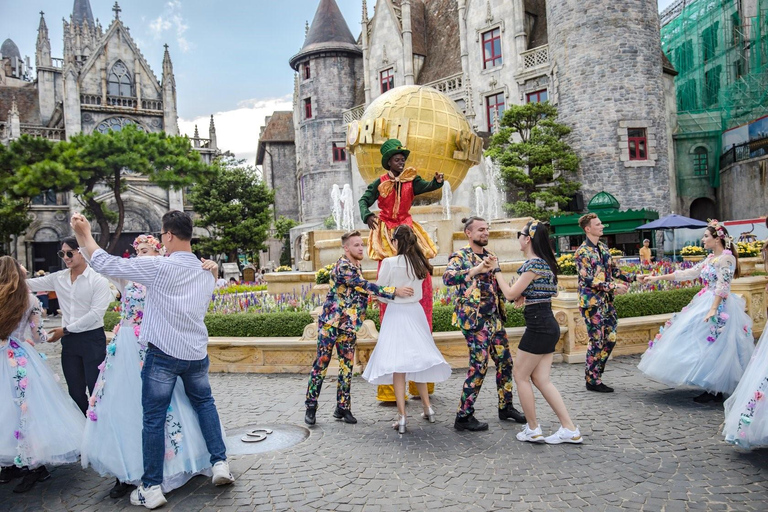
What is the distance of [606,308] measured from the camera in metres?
6.66

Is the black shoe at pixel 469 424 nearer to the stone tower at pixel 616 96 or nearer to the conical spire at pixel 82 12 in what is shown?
the stone tower at pixel 616 96

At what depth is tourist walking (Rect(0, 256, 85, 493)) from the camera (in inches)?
174

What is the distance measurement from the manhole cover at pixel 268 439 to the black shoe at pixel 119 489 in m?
0.99

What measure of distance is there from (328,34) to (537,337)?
1548 inches

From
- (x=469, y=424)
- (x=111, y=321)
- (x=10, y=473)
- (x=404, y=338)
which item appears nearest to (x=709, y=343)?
(x=469, y=424)

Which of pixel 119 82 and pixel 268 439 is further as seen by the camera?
pixel 119 82

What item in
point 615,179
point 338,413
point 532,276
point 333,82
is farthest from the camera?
point 333,82

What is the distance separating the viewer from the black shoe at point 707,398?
6.12m

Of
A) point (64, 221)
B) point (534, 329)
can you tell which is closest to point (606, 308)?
point (534, 329)

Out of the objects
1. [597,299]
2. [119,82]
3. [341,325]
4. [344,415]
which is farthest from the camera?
[119,82]

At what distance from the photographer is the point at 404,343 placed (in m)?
5.42

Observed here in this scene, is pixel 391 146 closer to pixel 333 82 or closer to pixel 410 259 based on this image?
pixel 410 259

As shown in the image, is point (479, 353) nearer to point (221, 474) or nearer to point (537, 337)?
point (537, 337)

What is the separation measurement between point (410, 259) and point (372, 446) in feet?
5.91
